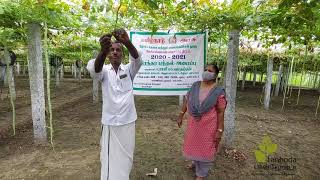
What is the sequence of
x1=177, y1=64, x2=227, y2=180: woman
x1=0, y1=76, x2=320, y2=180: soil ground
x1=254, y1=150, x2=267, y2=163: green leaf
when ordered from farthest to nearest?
x1=254, y1=150, x2=267, y2=163: green leaf, x1=0, y1=76, x2=320, y2=180: soil ground, x1=177, y1=64, x2=227, y2=180: woman

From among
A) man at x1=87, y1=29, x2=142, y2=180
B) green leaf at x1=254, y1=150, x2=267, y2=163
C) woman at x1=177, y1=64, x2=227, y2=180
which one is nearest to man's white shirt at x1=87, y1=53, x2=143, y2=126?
man at x1=87, y1=29, x2=142, y2=180

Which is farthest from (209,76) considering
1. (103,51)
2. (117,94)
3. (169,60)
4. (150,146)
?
(150,146)

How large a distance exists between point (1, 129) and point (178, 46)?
20.8 feet

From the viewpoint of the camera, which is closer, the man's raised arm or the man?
the man's raised arm

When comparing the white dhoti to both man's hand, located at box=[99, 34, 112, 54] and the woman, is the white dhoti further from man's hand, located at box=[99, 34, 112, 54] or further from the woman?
the woman

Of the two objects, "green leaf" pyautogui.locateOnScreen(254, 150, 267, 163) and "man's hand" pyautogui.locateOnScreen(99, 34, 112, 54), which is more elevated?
"man's hand" pyautogui.locateOnScreen(99, 34, 112, 54)

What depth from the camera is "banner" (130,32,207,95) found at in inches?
211

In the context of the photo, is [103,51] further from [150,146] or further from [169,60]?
[150,146]

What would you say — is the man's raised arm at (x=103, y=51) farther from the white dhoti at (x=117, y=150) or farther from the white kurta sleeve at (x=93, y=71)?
the white dhoti at (x=117, y=150)

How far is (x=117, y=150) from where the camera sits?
3668 mm

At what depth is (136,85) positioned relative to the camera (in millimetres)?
5523

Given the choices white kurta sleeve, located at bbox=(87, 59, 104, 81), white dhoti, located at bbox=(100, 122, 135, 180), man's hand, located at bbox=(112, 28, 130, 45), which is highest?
man's hand, located at bbox=(112, 28, 130, 45)

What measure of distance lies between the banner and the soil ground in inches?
58.1

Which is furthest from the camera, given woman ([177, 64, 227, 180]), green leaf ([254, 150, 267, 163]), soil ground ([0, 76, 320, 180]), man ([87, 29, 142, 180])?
green leaf ([254, 150, 267, 163])
